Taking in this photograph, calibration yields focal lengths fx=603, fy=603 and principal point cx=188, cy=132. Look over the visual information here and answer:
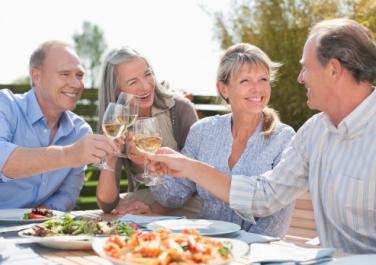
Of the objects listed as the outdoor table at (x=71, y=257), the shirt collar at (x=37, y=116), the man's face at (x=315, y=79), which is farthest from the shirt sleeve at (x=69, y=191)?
the man's face at (x=315, y=79)

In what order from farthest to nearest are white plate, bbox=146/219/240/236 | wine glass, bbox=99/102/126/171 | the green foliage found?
the green foliage → wine glass, bbox=99/102/126/171 → white plate, bbox=146/219/240/236

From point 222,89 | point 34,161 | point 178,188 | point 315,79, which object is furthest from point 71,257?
point 222,89

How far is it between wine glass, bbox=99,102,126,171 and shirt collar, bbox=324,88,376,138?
2.91 ft

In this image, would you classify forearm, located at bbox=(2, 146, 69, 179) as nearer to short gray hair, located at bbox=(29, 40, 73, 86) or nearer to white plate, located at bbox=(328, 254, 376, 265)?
short gray hair, located at bbox=(29, 40, 73, 86)

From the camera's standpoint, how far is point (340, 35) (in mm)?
2381

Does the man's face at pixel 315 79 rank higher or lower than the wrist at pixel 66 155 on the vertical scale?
higher

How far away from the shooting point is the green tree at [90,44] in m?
61.1

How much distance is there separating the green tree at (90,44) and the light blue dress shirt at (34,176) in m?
56.6

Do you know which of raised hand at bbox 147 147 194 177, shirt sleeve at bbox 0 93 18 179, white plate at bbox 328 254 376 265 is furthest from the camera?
shirt sleeve at bbox 0 93 18 179

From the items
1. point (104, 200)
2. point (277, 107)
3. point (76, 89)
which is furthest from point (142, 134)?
point (277, 107)

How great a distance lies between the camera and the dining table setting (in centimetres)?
182

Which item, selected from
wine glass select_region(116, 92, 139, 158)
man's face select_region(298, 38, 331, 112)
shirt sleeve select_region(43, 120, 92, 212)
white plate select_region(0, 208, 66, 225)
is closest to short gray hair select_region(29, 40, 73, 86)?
shirt sleeve select_region(43, 120, 92, 212)

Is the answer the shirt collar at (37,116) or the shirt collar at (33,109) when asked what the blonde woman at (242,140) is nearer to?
the shirt collar at (37,116)

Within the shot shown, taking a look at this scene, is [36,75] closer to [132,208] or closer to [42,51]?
[42,51]
